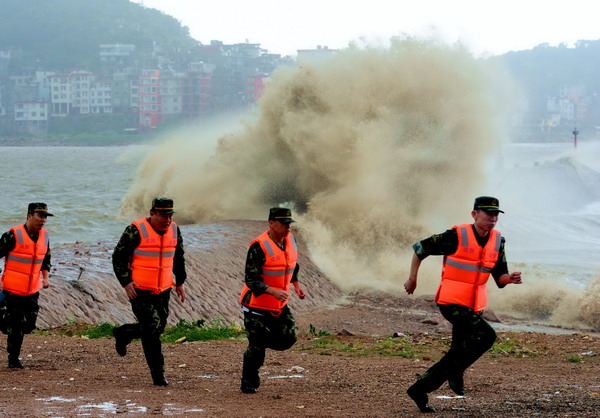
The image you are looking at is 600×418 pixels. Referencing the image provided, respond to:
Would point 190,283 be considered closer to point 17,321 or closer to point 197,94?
point 17,321

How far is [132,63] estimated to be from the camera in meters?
176

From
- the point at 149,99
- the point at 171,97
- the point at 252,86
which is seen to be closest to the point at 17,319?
the point at 252,86

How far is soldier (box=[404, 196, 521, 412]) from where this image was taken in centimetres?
705

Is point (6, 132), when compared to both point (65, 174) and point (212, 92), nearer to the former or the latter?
point (212, 92)

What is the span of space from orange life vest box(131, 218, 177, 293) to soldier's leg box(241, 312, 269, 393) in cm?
86

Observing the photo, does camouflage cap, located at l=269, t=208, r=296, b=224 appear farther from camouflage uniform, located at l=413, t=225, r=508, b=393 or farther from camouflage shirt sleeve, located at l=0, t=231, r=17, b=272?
camouflage shirt sleeve, located at l=0, t=231, r=17, b=272

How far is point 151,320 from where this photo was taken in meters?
8.09

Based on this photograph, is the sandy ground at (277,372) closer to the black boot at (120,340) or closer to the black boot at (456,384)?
the black boot at (456,384)

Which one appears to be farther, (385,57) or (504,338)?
(385,57)

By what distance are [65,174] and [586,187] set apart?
41028 mm

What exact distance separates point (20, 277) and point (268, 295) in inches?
109

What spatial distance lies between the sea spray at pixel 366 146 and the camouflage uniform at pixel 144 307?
17485mm

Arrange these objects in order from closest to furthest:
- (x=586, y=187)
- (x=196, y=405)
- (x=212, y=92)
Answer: (x=196, y=405) < (x=586, y=187) < (x=212, y=92)

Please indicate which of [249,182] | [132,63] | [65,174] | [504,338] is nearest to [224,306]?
[504,338]
